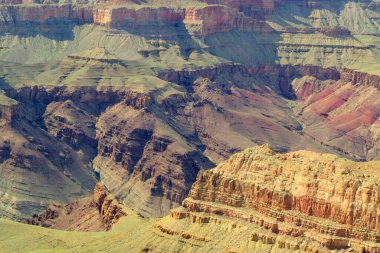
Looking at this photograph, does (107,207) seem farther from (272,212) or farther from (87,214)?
(272,212)

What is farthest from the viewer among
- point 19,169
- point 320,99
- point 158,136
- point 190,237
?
point 320,99

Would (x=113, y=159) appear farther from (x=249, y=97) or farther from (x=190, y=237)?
(x=190, y=237)

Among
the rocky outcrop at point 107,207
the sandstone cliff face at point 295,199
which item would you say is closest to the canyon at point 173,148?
the sandstone cliff face at point 295,199

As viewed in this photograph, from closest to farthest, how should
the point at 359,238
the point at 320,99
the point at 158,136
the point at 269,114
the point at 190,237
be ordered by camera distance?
the point at 359,238, the point at 190,237, the point at 158,136, the point at 269,114, the point at 320,99

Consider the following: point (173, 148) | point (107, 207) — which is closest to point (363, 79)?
point (173, 148)

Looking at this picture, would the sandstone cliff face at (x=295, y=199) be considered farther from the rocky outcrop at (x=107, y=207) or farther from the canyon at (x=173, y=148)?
the rocky outcrop at (x=107, y=207)

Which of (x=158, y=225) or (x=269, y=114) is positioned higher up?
(x=158, y=225)

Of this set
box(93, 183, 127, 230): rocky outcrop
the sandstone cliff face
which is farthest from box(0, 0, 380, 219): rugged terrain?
the sandstone cliff face

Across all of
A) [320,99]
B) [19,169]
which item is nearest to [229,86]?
[320,99]
